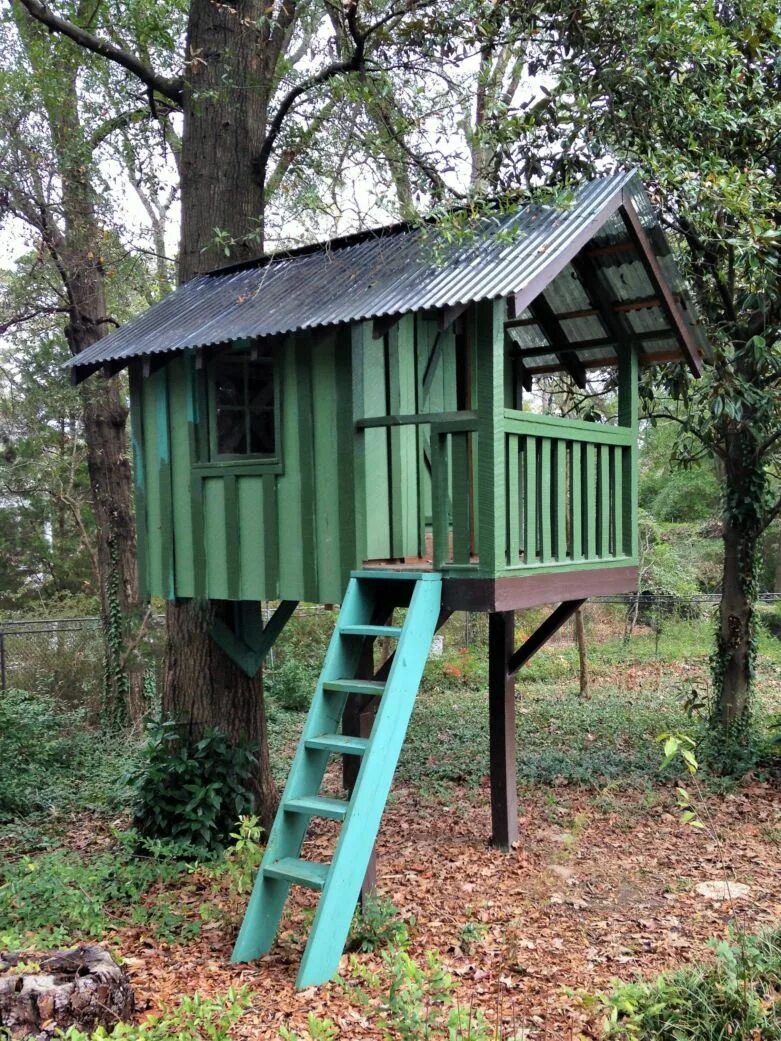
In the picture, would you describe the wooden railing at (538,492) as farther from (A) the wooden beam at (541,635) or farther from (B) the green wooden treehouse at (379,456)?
(A) the wooden beam at (541,635)

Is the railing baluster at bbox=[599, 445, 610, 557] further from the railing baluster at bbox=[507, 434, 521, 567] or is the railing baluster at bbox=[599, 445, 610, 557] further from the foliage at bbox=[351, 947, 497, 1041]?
the foliage at bbox=[351, 947, 497, 1041]

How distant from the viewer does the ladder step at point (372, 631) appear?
5.07 m

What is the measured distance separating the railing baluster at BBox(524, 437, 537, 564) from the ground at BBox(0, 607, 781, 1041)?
198 cm

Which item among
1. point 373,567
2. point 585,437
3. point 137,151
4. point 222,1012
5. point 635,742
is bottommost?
point 635,742

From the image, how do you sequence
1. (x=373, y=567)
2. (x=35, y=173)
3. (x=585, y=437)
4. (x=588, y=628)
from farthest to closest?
(x=588, y=628)
(x=35, y=173)
(x=585, y=437)
(x=373, y=567)

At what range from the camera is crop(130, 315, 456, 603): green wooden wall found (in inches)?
225

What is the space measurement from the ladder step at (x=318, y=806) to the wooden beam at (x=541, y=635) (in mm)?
2769

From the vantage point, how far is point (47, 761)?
10.1 meters

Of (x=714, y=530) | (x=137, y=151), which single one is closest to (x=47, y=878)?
(x=137, y=151)

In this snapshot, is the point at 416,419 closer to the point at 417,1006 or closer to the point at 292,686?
the point at 417,1006

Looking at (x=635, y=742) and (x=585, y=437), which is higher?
(x=585, y=437)

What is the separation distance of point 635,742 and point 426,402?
19.7ft

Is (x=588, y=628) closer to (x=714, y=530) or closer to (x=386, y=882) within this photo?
(x=714, y=530)

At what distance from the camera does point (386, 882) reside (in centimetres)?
648
